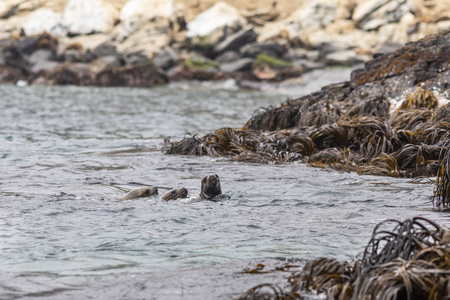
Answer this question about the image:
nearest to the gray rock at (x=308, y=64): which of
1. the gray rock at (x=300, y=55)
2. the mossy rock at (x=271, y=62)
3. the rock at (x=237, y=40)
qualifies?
the mossy rock at (x=271, y=62)

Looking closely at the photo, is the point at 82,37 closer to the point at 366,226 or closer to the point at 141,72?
the point at 141,72

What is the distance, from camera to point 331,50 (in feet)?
154

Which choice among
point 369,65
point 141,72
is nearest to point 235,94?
point 141,72

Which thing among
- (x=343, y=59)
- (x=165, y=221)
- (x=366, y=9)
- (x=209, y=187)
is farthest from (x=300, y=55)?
(x=165, y=221)

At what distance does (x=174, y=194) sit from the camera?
694 centimetres

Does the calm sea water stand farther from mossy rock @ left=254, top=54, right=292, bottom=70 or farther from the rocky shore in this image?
mossy rock @ left=254, top=54, right=292, bottom=70

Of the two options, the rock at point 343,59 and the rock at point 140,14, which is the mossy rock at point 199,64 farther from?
the rock at point 140,14

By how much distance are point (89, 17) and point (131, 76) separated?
73.1 ft

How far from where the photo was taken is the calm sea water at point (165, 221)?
4242mm

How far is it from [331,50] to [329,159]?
3844cm

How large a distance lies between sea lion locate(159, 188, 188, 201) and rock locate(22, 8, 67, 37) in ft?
180

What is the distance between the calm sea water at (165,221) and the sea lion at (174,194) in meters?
0.22

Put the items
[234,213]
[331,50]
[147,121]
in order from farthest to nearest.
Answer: [331,50] → [147,121] → [234,213]

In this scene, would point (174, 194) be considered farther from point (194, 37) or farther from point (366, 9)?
point (366, 9)
